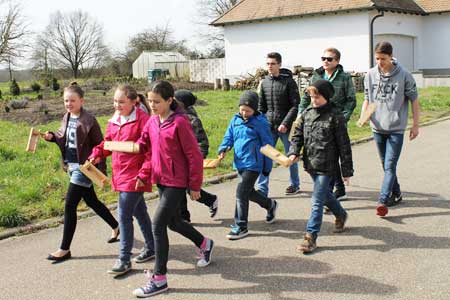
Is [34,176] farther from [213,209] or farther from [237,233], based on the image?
[237,233]

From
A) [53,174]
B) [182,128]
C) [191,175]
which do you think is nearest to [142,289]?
[191,175]

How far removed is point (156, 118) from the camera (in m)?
4.82

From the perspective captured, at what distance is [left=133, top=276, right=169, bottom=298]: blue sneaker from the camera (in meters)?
4.54

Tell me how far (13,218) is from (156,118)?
303 cm

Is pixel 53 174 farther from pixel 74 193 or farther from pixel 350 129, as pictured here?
pixel 350 129

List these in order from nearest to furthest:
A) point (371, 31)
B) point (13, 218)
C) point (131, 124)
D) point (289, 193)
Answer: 1. point (131, 124)
2. point (13, 218)
3. point (289, 193)
4. point (371, 31)

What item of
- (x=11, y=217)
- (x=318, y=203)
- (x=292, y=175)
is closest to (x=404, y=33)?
(x=292, y=175)

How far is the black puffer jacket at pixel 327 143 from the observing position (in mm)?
5480

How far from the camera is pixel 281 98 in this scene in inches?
288

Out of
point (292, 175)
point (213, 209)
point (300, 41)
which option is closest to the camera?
point (213, 209)

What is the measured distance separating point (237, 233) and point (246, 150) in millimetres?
884

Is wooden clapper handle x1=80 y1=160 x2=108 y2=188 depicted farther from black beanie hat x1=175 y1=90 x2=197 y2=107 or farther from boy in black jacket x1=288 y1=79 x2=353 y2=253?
boy in black jacket x1=288 y1=79 x2=353 y2=253

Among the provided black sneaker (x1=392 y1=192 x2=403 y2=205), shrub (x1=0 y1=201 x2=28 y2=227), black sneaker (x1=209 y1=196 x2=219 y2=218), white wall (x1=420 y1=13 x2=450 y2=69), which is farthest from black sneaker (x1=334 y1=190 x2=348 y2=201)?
white wall (x1=420 y1=13 x2=450 y2=69)

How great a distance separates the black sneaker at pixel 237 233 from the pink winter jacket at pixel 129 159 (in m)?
1.31
